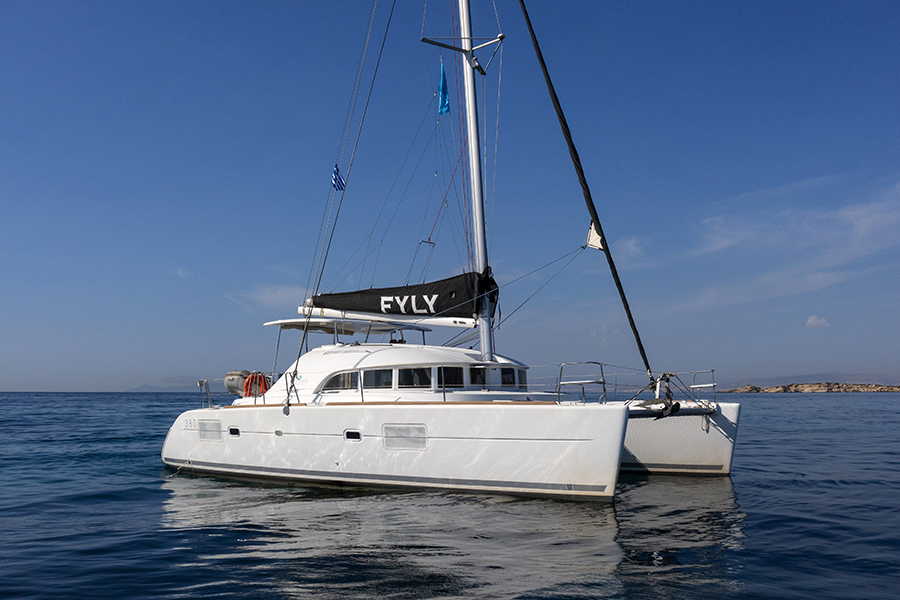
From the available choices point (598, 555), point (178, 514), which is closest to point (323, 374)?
point (178, 514)

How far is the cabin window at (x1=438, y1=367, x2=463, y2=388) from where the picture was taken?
962 centimetres

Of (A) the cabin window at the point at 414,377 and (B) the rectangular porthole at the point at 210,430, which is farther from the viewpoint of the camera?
(B) the rectangular porthole at the point at 210,430

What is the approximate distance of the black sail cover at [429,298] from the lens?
1046cm

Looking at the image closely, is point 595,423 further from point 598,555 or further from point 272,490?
point 272,490

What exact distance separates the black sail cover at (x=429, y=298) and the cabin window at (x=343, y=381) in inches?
62.3

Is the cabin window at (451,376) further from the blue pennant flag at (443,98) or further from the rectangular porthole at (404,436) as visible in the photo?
the blue pennant flag at (443,98)

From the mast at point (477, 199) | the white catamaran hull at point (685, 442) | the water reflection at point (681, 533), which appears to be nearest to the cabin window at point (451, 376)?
the mast at point (477, 199)

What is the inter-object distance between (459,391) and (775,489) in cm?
495

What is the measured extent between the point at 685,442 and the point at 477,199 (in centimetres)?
541

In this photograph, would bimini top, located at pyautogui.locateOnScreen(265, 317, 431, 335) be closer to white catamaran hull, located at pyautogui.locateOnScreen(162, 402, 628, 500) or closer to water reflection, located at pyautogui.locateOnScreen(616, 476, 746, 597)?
white catamaran hull, located at pyautogui.locateOnScreen(162, 402, 628, 500)

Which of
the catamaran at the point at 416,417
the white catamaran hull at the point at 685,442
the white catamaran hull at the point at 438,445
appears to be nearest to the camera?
the white catamaran hull at the point at 438,445

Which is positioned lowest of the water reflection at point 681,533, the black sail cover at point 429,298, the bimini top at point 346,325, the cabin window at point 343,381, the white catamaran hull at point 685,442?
the water reflection at point 681,533

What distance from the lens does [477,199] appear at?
1062 cm

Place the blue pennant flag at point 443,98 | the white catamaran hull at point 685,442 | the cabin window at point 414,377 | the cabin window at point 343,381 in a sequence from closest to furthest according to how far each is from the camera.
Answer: the white catamaran hull at point 685,442 < the cabin window at point 414,377 < the cabin window at point 343,381 < the blue pennant flag at point 443,98
